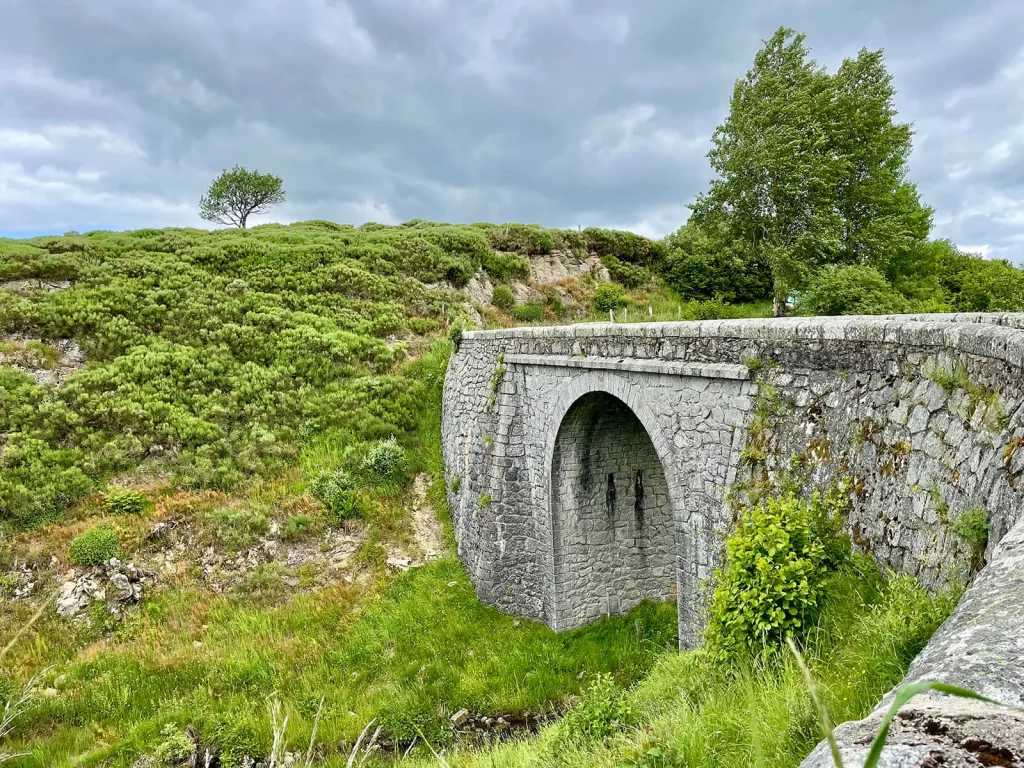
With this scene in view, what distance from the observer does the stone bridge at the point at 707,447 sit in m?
4.59

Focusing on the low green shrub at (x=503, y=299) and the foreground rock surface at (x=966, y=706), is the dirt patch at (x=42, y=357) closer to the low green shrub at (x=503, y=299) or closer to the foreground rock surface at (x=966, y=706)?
the low green shrub at (x=503, y=299)

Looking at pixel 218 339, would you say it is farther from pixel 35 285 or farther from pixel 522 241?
pixel 522 241

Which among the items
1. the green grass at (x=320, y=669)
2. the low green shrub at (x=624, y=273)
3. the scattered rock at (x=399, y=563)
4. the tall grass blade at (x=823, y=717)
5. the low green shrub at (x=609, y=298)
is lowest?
the green grass at (x=320, y=669)

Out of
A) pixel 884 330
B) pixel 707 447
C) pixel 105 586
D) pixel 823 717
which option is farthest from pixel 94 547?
pixel 823 717

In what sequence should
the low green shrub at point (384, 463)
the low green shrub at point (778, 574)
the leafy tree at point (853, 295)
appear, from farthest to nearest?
1. the low green shrub at point (384, 463)
2. the leafy tree at point (853, 295)
3. the low green shrub at point (778, 574)

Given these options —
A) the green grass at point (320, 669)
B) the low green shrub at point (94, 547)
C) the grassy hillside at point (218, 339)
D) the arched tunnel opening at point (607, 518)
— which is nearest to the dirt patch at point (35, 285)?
the grassy hillside at point (218, 339)

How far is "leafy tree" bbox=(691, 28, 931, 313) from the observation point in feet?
63.7

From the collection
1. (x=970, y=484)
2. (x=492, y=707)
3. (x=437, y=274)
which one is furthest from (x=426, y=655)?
(x=437, y=274)

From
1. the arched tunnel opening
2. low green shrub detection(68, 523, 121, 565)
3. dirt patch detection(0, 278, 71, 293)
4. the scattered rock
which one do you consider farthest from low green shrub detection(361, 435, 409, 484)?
dirt patch detection(0, 278, 71, 293)

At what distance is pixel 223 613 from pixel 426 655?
509 cm

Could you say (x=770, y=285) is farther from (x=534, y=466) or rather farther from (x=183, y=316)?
(x=183, y=316)

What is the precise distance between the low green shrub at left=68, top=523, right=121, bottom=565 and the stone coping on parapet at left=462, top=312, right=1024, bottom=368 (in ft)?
42.6

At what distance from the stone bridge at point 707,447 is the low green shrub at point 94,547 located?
28.1 feet

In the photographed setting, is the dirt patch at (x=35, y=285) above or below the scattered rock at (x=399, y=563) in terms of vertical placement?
above
